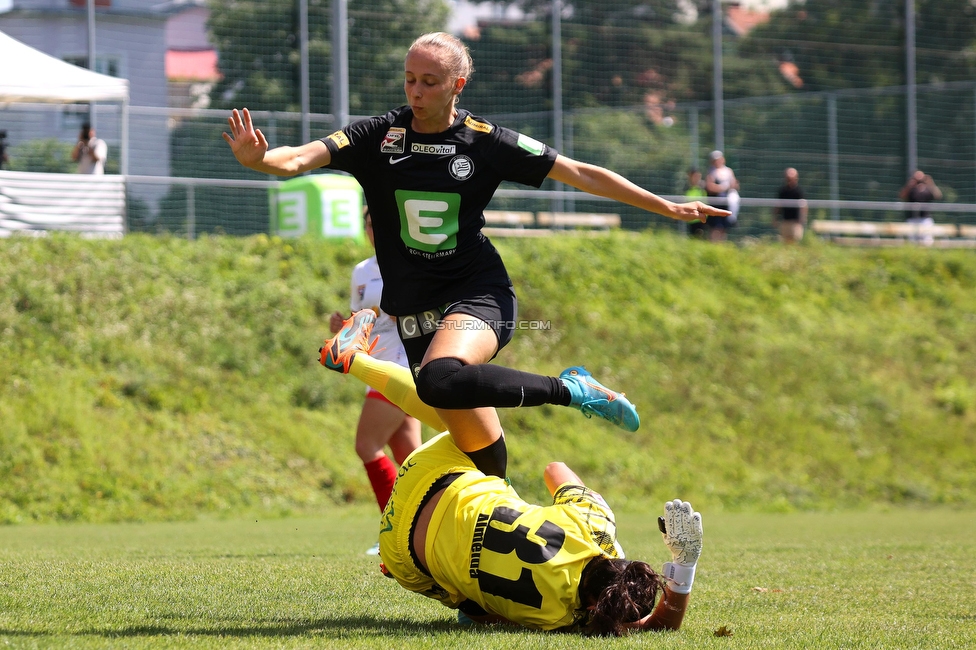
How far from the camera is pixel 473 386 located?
4.76 meters

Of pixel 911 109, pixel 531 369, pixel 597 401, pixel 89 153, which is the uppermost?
pixel 911 109

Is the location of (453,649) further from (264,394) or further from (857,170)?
(857,170)

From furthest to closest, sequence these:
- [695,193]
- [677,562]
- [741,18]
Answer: [741,18]
[695,193]
[677,562]

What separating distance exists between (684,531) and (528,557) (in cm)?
58

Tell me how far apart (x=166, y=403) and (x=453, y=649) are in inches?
404

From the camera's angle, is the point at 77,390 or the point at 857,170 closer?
the point at 77,390

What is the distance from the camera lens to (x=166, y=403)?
43.4 ft

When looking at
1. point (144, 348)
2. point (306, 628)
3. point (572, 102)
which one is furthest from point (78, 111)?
point (306, 628)

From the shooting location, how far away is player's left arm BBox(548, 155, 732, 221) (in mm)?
5414

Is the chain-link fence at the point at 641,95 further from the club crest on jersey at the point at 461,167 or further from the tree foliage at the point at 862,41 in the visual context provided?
the club crest on jersey at the point at 461,167

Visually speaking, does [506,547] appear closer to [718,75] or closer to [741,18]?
[718,75]

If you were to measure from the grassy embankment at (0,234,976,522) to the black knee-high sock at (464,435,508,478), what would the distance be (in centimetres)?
770

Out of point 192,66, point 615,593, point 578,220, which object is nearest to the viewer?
A: point 615,593

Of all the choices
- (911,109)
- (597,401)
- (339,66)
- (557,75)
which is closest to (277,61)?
(339,66)
